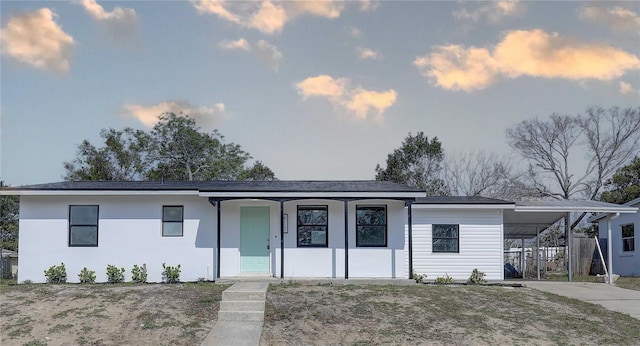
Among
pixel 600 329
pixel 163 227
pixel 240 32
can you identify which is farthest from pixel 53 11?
pixel 600 329

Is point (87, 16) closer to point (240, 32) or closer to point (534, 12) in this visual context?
point (240, 32)

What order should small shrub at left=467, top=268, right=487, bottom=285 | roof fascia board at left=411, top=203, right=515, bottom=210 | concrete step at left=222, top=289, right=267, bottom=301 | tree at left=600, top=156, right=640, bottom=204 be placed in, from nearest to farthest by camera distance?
concrete step at left=222, top=289, right=267, bottom=301
small shrub at left=467, top=268, right=487, bottom=285
roof fascia board at left=411, top=203, right=515, bottom=210
tree at left=600, top=156, right=640, bottom=204

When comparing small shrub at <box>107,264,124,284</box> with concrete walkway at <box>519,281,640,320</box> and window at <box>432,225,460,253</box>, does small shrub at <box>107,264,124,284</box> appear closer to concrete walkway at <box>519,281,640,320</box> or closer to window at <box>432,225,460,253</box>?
window at <box>432,225,460,253</box>

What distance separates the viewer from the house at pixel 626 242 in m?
25.5

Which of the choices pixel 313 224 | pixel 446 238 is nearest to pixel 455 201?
pixel 446 238

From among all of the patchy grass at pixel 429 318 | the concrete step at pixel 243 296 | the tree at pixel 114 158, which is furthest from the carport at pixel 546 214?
the tree at pixel 114 158

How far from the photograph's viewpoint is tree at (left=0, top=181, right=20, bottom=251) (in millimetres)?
36469

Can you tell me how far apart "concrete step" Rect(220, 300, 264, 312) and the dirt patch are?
20 cm

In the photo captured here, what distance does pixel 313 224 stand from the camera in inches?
722

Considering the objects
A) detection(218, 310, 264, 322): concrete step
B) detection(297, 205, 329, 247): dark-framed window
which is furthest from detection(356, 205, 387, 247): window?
detection(218, 310, 264, 322): concrete step

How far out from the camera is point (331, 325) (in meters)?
12.3

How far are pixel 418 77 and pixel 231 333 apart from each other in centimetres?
1561

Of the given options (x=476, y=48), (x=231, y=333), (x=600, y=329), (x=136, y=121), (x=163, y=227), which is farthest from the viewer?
(x=136, y=121)

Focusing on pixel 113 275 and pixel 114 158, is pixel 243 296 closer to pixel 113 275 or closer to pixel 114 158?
pixel 113 275
